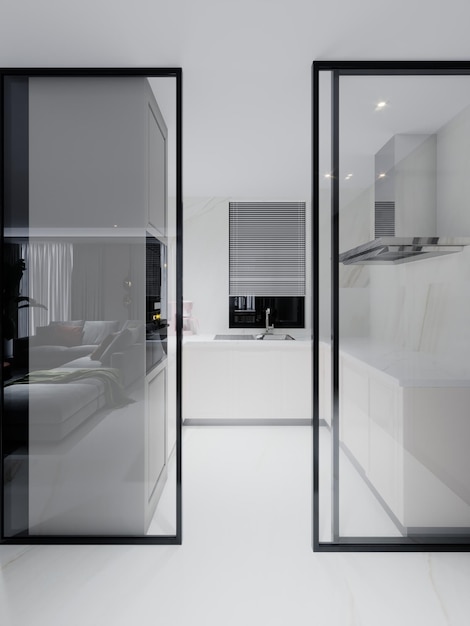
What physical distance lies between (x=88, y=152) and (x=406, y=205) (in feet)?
5.45

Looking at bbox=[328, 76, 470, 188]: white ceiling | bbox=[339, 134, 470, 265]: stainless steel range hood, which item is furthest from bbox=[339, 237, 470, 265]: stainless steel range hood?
bbox=[328, 76, 470, 188]: white ceiling

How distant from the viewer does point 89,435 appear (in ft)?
7.79

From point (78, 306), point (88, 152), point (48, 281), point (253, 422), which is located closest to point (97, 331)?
point (78, 306)

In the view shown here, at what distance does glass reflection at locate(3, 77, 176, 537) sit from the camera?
2379 millimetres

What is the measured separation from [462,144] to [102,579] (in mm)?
2723

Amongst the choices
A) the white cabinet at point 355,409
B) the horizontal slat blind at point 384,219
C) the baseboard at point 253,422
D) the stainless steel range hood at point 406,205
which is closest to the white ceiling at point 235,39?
the stainless steel range hood at point 406,205

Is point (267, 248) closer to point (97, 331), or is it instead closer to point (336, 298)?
point (336, 298)

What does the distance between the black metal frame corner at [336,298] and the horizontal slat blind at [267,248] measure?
2.68 metres

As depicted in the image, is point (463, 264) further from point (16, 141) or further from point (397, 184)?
point (16, 141)

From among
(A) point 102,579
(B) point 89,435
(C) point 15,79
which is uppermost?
(C) point 15,79

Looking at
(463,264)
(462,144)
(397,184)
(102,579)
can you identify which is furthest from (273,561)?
(462,144)

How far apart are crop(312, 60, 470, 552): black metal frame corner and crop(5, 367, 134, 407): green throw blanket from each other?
1.03m

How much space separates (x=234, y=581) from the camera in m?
2.10

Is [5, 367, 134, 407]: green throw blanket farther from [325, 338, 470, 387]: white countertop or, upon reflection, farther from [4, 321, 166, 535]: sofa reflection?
[325, 338, 470, 387]: white countertop
